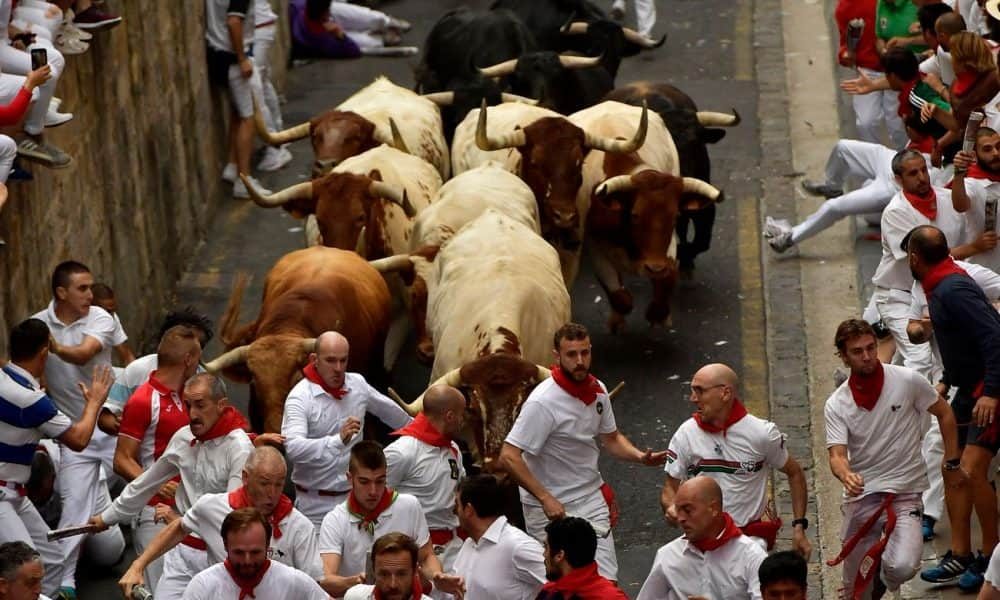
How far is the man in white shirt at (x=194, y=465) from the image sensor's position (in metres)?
11.1

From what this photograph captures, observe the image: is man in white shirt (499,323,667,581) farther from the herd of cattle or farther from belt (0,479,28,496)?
belt (0,479,28,496)

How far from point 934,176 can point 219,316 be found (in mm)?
5782

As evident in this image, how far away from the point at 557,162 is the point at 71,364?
170 inches

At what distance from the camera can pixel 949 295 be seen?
11.7m

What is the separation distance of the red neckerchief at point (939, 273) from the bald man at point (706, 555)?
2552 mm

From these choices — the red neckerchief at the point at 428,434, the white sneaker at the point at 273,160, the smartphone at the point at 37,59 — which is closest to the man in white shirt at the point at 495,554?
the red neckerchief at the point at 428,434

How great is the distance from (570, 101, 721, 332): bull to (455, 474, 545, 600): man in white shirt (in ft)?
18.8

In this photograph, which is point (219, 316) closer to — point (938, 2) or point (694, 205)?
point (694, 205)

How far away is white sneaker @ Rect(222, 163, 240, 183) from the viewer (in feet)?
65.6

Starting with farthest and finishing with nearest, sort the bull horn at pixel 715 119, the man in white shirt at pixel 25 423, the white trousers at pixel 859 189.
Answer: the bull horn at pixel 715 119
the white trousers at pixel 859 189
the man in white shirt at pixel 25 423

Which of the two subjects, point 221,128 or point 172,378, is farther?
point 221,128

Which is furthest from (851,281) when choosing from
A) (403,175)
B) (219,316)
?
(219,316)

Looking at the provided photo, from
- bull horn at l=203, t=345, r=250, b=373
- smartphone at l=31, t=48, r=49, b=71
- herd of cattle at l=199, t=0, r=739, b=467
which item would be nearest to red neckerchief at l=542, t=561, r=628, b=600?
herd of cattle at l=199, t=0, r=739, b=467

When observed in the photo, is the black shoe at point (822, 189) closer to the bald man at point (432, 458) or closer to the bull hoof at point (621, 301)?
the bull hoof at point (621, 301)
